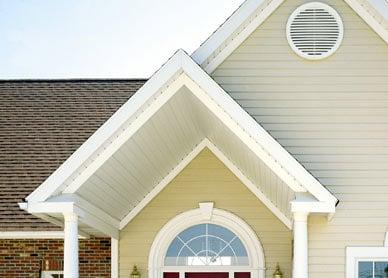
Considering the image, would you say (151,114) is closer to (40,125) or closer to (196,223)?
(196,223)

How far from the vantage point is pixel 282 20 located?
14.3 m

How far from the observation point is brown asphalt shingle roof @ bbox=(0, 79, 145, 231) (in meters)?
16.9

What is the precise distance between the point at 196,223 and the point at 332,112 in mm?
3599

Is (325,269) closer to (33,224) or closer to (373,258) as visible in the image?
(373,258)

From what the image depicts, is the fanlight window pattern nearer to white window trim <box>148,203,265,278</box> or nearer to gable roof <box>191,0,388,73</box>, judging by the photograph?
white window trim <box>148,203,265,278</box>

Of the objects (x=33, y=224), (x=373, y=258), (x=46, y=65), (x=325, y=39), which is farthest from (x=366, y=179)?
(x=46, y=65)

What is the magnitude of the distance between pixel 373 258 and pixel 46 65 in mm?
27679

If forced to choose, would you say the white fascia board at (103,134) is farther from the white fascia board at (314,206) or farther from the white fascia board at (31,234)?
the white fascia board at (31,234)

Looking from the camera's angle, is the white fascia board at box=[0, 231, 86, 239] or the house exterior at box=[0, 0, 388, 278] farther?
the white fascia board at box=[0, 231, 86, 239]

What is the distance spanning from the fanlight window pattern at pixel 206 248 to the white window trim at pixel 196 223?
9 centimetres

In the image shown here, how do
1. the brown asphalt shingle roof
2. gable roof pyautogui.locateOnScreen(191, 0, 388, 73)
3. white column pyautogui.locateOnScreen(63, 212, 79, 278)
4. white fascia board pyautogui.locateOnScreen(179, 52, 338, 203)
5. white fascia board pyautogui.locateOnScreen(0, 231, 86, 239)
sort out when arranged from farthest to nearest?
the brown asphalt shingle roof
white fascia board pyautogui.locateOnScreen(0, 231, 86, 239)
gable roof pyautogui.locateOnScreen(191, 0, 388, 73)
white column pyautogui.locateOnScreen(63, 212, 79, 278)
white fascia board pyautogui.locateOnScreen(179, 52, 338, 203)

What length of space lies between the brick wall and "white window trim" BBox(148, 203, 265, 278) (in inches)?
43.2

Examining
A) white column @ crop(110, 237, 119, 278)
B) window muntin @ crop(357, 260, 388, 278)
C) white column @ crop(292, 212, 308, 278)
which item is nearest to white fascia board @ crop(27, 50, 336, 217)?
white column @ crop(292, 212, 308, 278)

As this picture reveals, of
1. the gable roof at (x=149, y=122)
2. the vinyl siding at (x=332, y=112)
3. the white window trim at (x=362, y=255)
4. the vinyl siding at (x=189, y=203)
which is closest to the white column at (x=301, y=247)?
the gable roof at (x=149, y=122)
